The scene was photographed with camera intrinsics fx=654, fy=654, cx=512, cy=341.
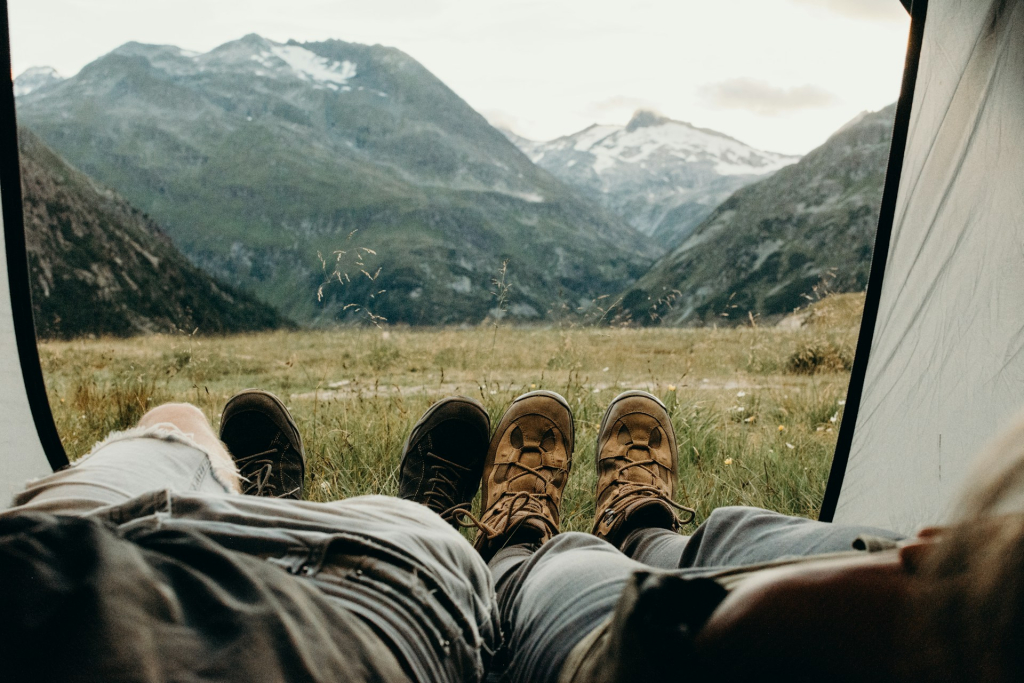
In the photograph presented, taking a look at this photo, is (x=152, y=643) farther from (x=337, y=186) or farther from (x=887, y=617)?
(x=337, y=186)

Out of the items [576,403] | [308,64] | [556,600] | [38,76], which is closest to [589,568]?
[556,600]

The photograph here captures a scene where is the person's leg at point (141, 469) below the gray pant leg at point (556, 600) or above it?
above

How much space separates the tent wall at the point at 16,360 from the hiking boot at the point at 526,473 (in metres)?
1.21

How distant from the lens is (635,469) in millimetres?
1778

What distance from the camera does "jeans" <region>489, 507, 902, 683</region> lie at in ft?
2.75

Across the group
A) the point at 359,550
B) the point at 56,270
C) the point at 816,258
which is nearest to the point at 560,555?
the point at 359,550

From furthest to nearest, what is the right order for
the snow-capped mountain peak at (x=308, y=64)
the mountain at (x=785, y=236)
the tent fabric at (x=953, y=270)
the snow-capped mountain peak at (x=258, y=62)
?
the snow-capped mountain peak at (x=308, y=64) → the snow-capped mountain peak at (x=258, y=62) → the mountain at (x=785, y=236) → the tent fabric at (x=953, y=270)

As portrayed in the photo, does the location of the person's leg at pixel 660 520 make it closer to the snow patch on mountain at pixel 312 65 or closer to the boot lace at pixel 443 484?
the boot lace at pixel 443 484

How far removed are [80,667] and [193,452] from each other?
→ 2.99ft

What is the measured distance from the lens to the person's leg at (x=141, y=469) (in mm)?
956

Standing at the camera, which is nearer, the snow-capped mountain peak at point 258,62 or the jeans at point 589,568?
the jeans at point 589,568

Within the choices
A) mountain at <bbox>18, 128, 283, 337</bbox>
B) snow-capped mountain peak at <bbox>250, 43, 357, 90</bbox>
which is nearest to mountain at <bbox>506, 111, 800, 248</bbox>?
snow-capped mountain peak at <bbox>250, 43, 357, 90</bbox>

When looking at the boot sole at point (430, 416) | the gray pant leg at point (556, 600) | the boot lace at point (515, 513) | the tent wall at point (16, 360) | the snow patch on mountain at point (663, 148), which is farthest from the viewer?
the snow patch on mountain at point (663, 148)

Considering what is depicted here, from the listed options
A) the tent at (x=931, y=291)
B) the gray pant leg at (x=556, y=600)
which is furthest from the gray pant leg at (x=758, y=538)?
the tent at (x=931, y=291)
